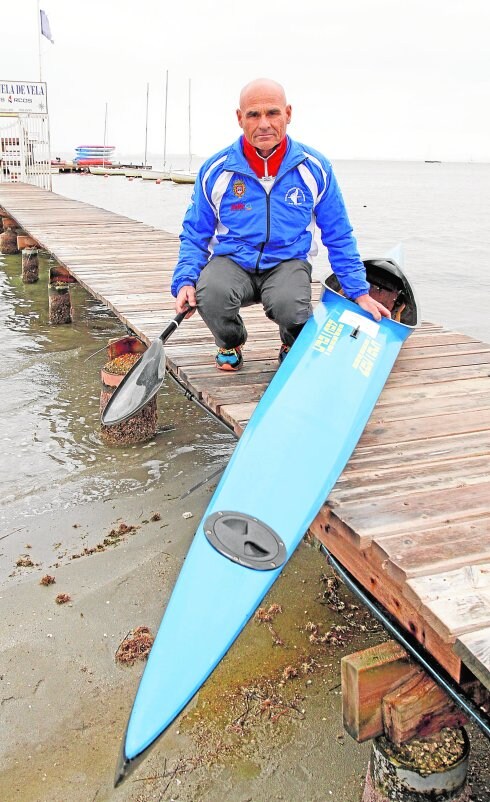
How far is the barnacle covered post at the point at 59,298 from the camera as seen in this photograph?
29.8 feet

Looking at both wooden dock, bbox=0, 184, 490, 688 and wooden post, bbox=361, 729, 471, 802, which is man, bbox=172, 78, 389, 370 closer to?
wooden dock, bbox=0, 184, 490, 688

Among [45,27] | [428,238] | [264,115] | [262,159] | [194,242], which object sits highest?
[45,27]

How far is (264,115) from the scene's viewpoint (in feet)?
12.1

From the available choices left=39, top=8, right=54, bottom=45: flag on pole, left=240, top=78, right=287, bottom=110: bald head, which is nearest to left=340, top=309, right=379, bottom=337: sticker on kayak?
left=240, top=78, right=287, bottom=110: bald head

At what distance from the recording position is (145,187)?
4991cm

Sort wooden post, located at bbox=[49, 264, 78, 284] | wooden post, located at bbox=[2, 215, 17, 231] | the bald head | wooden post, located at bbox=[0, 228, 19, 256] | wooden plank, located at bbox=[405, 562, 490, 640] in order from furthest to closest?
wooden post, located at bbox=[2, 215, 17, 231] → wooden post, located at bbox=[0, 228, 19, 256] → wooden post, located at bbox=[49, 264, 78, 284] → the bald head → wooden plank, located at bbox=[405, 562, 490, 640]

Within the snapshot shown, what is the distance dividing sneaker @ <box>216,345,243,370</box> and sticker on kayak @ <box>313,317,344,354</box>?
0.73 metres

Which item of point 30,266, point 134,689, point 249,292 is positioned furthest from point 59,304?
point 134,689

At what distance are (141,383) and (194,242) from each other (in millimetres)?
901

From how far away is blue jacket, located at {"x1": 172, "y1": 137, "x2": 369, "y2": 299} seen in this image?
3.93m

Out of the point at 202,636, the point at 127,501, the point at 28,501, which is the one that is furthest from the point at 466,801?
the point at 28,501

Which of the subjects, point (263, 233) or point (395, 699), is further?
point (263, 233)

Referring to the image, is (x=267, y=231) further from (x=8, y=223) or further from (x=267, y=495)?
(x=8, y=223)

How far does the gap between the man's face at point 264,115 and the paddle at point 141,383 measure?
104 cm
